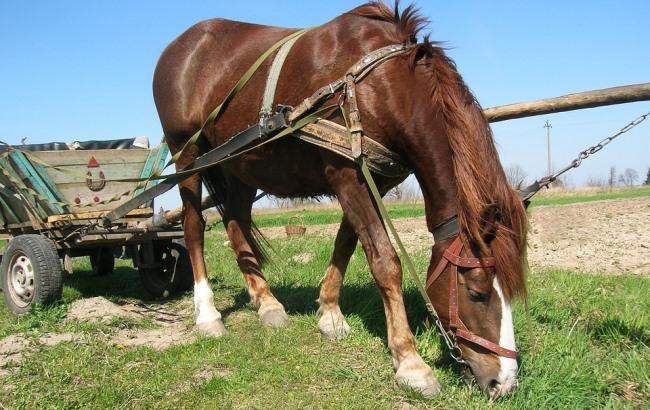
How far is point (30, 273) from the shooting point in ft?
17.1

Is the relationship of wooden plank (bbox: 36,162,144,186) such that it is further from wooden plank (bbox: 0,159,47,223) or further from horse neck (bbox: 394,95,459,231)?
horse neck (bbox: 394,95,459,231)

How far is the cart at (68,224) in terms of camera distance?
514 centimetres

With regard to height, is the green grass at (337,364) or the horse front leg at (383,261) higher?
the horse front leg at (383,261)

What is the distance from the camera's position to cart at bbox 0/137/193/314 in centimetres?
514

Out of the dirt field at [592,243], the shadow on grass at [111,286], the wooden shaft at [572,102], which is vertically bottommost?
the shadow on grass at [111,286]

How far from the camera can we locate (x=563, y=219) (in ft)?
37.9

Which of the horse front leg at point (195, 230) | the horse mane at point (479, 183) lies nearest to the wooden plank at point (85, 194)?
the horse front leg at point (195, 230)

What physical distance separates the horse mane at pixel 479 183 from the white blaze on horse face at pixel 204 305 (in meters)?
2.39

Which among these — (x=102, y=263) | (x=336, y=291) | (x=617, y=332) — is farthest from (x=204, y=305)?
(x=102, y=263)

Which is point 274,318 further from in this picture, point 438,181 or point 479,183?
point 479,183

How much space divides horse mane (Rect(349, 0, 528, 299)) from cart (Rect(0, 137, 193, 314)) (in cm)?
322

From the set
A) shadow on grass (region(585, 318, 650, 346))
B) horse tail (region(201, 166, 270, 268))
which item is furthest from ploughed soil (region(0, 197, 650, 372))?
shadow on grass (region(585, 318, 650, 346))

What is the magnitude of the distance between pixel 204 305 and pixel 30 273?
1.90 meters

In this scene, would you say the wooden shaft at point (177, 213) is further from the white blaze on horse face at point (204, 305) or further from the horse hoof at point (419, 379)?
the horse hoof at point (419, 379)
